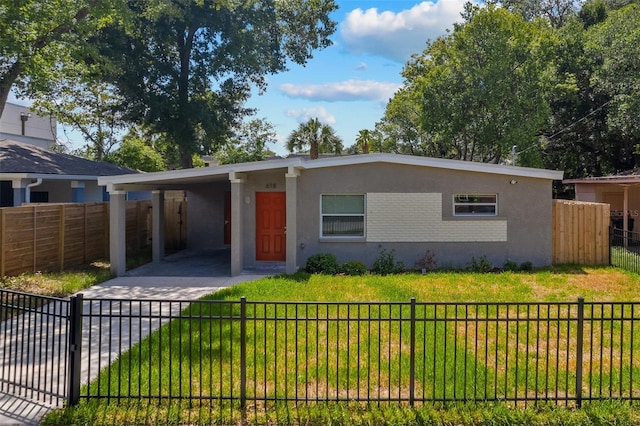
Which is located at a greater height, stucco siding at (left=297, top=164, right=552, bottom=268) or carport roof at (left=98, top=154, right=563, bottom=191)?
carport roof at (left=98, top=154, right=563, bottom=191)

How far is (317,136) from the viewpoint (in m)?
38.1

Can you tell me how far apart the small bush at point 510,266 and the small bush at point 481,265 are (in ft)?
1.32

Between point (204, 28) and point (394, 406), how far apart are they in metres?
23.1

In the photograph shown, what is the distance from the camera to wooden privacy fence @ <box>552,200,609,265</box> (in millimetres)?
14359

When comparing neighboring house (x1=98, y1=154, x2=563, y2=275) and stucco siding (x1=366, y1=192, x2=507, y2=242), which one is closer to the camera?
neighboring house (x1=98, y1=154, x2=563, y2=275)

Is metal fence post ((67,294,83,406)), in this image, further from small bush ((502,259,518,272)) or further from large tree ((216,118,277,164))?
large tree ((216,118,277,164))

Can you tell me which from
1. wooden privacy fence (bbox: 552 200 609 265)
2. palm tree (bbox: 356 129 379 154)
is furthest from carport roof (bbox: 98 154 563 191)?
palm tree (bbox: 356 129 379 154)

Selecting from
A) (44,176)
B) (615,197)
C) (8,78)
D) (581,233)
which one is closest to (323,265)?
(581,233)

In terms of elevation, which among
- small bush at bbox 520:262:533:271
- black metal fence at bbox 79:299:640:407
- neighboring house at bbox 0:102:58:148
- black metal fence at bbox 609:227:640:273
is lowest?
black metal fence at bbox 79:299:640:407

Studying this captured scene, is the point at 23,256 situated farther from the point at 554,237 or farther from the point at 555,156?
the point at 555,156

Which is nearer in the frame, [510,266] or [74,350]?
[74,350]

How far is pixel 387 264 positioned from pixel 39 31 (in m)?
11.3

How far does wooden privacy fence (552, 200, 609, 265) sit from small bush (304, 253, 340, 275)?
6635 mm

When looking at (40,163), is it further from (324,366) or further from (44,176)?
(324,366)
